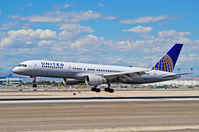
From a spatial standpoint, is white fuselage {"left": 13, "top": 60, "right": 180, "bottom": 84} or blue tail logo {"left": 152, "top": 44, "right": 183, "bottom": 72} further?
blue tail logo {"left": 152, "top": 44, "right": 183, "bottom": 72}

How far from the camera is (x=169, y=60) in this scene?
66.8 m

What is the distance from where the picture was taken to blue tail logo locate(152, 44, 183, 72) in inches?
2581

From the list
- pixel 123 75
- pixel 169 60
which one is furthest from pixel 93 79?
pixel 169 60

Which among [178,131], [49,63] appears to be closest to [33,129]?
[178,131]

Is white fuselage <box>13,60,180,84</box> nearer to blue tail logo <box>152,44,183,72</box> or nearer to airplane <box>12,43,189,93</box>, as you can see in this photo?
airplane <box>12,43,189,93</box>

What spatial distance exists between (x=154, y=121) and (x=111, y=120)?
2.46 metres

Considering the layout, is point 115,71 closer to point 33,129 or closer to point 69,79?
point 69,79

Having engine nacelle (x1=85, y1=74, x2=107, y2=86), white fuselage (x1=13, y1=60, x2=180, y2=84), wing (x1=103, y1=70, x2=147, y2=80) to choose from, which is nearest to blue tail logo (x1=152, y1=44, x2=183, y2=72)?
wing (x1=103, y1=70, x2=147, y2=80)

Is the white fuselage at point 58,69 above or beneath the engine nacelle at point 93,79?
above

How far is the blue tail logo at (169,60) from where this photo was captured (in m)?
65.6

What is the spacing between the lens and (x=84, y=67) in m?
55.2

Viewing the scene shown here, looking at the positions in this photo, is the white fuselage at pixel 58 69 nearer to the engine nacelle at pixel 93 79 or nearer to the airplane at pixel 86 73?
the airplane at pixel 86 73

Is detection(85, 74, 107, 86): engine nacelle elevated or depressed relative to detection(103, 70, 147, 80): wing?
depressed

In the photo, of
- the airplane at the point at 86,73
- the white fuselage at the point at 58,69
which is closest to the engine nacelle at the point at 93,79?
the airplane at the point at 86,73
